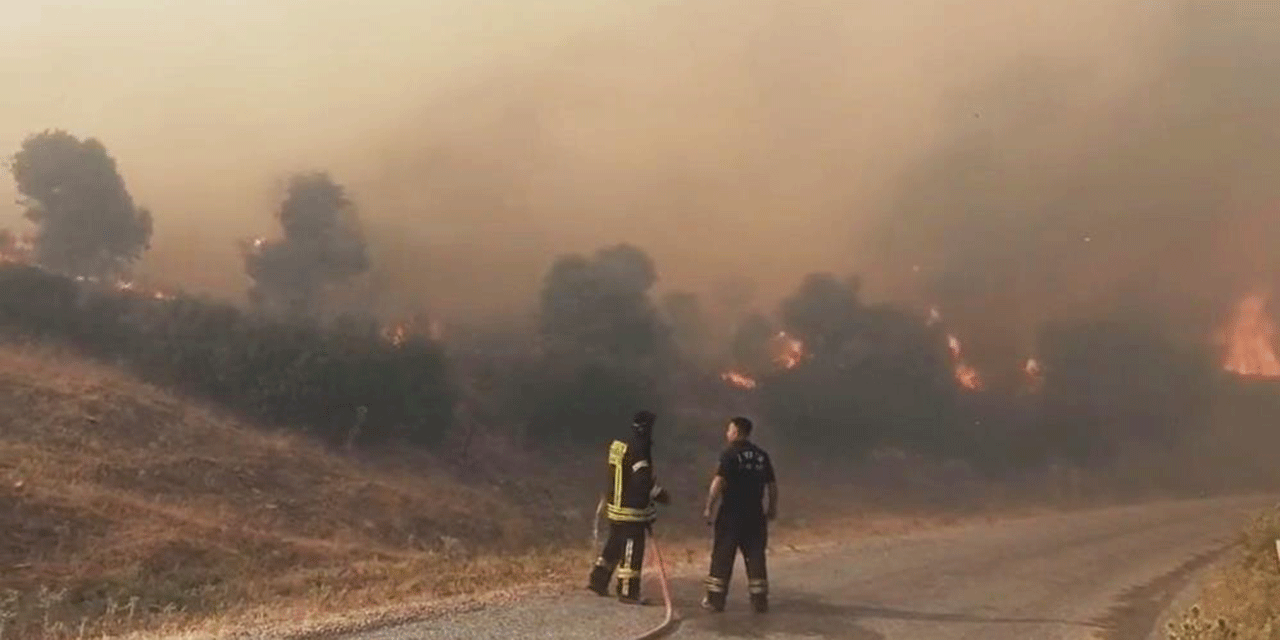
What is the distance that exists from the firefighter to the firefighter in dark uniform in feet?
2.21

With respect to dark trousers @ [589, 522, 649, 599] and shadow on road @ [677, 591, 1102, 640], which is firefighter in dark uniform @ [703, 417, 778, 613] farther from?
dark trousers @ [589, 522, 649, 599]

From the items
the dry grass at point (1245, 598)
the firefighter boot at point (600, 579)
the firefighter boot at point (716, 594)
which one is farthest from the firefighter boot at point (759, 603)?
the dry grass at point (1245, 598)

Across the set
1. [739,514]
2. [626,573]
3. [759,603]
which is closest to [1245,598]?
[759,603]

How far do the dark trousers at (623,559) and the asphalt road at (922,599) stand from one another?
0.24 m

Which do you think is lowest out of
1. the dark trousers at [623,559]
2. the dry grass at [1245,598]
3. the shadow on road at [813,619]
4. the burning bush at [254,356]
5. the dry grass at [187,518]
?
the dry grass at [187,518]

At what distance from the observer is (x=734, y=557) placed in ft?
36.4

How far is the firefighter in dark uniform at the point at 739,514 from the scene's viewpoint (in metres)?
11.0

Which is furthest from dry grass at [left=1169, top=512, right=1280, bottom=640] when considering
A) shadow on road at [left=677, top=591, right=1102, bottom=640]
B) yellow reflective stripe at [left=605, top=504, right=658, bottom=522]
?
yellow reflective stripe at [left=605, top=504, right=658, bottom=522]

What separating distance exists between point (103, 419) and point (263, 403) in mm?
13073

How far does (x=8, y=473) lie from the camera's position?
1176 inches

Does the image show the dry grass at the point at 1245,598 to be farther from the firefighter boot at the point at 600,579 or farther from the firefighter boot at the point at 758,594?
the firefighter boot at the point at 600,579

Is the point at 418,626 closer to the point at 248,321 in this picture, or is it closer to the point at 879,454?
the point at 248,321

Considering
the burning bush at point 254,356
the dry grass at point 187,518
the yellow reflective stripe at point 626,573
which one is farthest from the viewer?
the burning bush at point 254,356

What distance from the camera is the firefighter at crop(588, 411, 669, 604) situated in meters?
Result: 11.2
